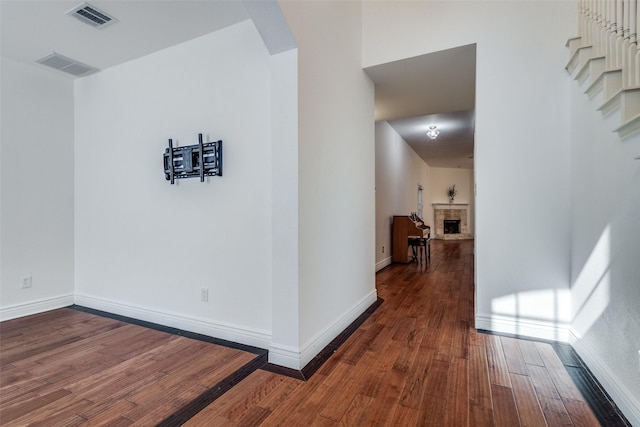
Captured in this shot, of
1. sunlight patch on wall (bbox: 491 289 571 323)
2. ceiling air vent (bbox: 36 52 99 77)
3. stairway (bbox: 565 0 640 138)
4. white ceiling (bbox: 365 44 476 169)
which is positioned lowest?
sunlight patch on wall (bbox: 491 289 571 323)

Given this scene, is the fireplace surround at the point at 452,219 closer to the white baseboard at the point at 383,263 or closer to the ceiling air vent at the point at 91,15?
the white baseboard at the point at 383,263

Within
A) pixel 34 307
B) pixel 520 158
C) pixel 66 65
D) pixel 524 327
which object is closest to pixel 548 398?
pixel 524 327

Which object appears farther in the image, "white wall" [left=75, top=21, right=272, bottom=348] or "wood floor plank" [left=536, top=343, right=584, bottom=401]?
Result: "white wall" [left=75, top=21, right=272, bottom=348]

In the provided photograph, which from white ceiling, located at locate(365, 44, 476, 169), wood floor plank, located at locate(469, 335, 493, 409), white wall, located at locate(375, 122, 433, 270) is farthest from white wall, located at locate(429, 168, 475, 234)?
wood floor plank, located at locate(469, 335, 493, 409)

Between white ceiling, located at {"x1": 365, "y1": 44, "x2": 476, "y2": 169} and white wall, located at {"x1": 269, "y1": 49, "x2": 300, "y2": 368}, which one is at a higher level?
white ceiling, located at {"x1": 365, "y1": 44, "x2": 476, "y2": 169}

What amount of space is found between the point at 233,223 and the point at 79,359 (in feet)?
4.76

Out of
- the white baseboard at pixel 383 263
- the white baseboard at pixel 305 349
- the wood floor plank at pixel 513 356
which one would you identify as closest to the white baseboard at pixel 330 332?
the white baseboard at pixel 305 349

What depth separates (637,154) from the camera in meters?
1.52

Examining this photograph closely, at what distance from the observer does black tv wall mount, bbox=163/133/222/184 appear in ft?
8.32

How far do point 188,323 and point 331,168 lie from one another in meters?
1.85

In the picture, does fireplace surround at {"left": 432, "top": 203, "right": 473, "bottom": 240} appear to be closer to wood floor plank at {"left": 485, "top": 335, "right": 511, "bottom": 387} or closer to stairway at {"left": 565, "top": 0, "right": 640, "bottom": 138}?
wood floor plank at {"left": 485, "top": 335, "right": 511, "bottom": 387}

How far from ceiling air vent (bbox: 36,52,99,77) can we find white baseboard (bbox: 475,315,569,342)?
460cm

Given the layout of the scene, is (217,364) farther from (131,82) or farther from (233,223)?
(131,82)

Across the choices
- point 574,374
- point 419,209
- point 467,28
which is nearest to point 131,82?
point 467,28
